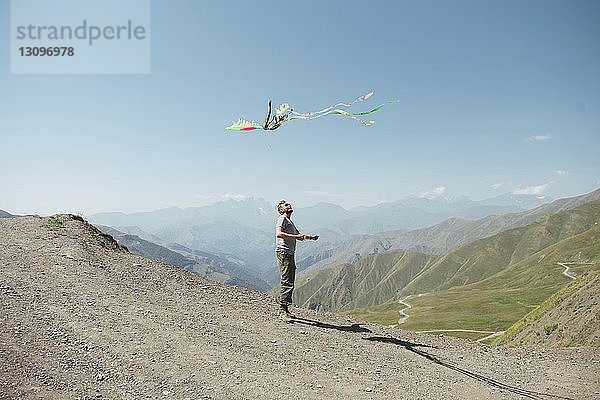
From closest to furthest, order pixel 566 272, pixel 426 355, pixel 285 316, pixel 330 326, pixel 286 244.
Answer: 1. pixel 426 355
2. pixel 286 244
3. pixel 285 316
4. pixel 330 326
5. pixel 566 272

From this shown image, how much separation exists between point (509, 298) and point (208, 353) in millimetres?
108809

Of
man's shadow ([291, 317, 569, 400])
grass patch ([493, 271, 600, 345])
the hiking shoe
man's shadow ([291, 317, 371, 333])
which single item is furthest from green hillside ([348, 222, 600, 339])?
the hiking shoe

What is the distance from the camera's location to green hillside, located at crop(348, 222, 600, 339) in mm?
Answer: 75500

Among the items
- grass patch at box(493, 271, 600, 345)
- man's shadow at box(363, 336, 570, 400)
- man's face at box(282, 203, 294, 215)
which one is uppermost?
man's face at box(282, 203, 294, 215)

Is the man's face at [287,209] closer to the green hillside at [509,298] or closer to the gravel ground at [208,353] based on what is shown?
the gravel ground at [208,353]

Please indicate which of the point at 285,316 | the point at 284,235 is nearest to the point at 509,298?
the point at 285,316

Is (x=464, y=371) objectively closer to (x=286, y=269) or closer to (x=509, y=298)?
(x=286, y=269)

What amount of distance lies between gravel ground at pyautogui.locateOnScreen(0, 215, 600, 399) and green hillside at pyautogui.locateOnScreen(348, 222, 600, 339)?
195 ft

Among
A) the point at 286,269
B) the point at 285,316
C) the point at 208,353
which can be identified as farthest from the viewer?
the point at 285,316

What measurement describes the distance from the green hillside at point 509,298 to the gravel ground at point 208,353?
59.6m

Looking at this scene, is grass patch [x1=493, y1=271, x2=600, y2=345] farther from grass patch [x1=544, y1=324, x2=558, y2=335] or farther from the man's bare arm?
the man's bare arm

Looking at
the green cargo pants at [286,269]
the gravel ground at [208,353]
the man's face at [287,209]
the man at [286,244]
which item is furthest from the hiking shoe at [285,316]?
the man's face at [287,209]

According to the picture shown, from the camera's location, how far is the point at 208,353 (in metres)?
9.23

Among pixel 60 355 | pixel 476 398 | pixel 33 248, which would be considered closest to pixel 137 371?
pixel 60 355
